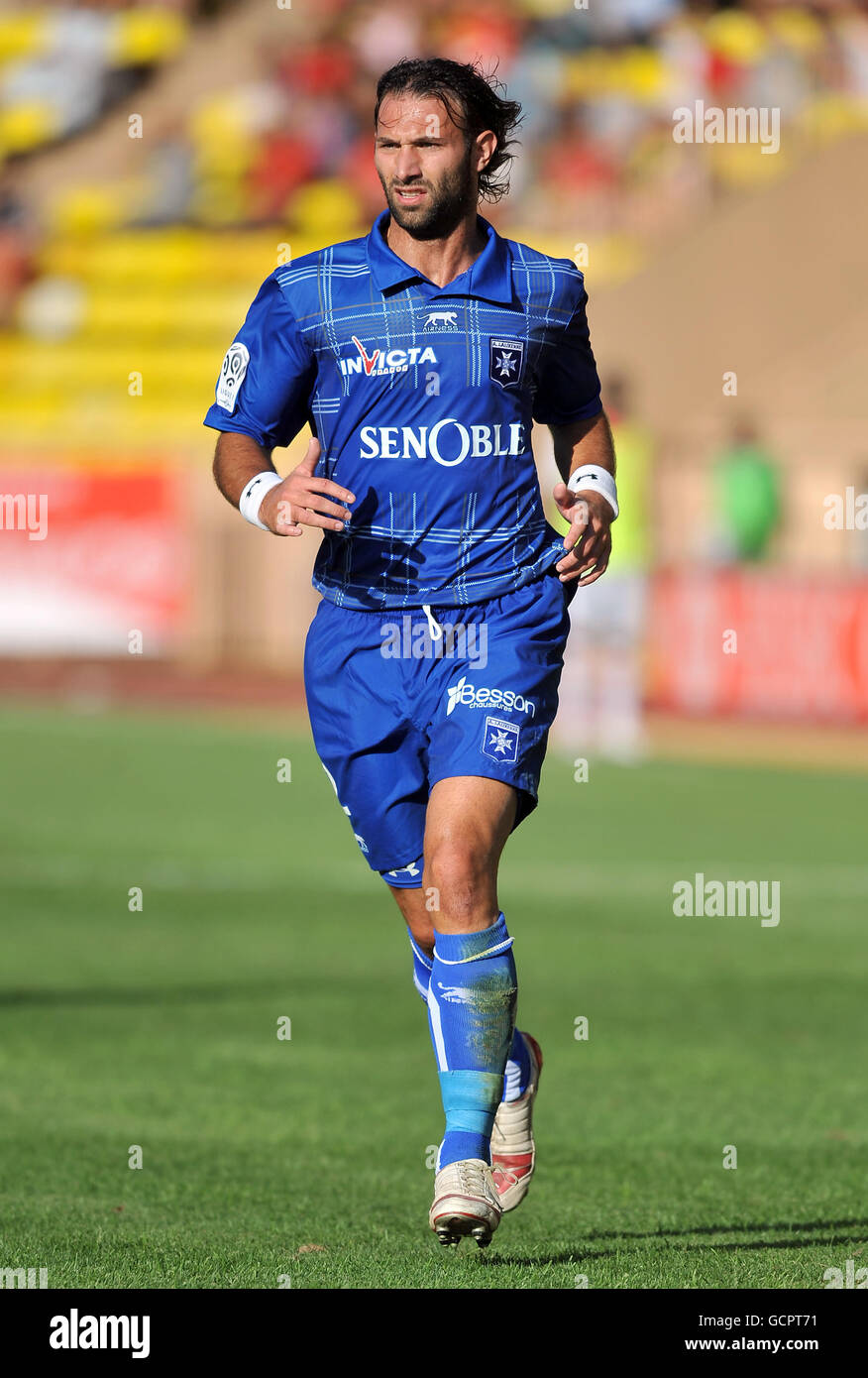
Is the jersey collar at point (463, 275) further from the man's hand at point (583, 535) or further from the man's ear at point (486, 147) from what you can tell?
the man's hand at point (583, 535)

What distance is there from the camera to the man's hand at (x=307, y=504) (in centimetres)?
479

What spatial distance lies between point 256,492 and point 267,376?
28cm

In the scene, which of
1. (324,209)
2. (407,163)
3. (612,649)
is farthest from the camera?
(324,209)

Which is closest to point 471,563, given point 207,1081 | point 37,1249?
point 37,1249

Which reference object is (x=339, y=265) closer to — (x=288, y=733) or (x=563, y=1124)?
(x=563, y=1124)

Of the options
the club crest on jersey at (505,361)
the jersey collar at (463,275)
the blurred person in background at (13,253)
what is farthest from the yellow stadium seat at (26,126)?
the club crest on jersey at (505,361)

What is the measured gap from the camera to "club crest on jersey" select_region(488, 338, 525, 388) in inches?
201

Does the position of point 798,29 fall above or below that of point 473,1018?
above

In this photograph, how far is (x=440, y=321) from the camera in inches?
200

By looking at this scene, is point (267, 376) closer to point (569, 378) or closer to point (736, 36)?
point (569, 378)

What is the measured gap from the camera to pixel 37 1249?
5109mm

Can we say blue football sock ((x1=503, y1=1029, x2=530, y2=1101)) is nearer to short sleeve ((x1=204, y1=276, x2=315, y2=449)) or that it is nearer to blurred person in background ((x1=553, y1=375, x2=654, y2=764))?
short sleeve ((x1=204, y1=276, x2=315, y2=449))

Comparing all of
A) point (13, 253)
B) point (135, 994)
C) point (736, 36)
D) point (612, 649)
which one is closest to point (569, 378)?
point (135, 994)

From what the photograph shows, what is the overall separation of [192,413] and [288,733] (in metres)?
10.1
